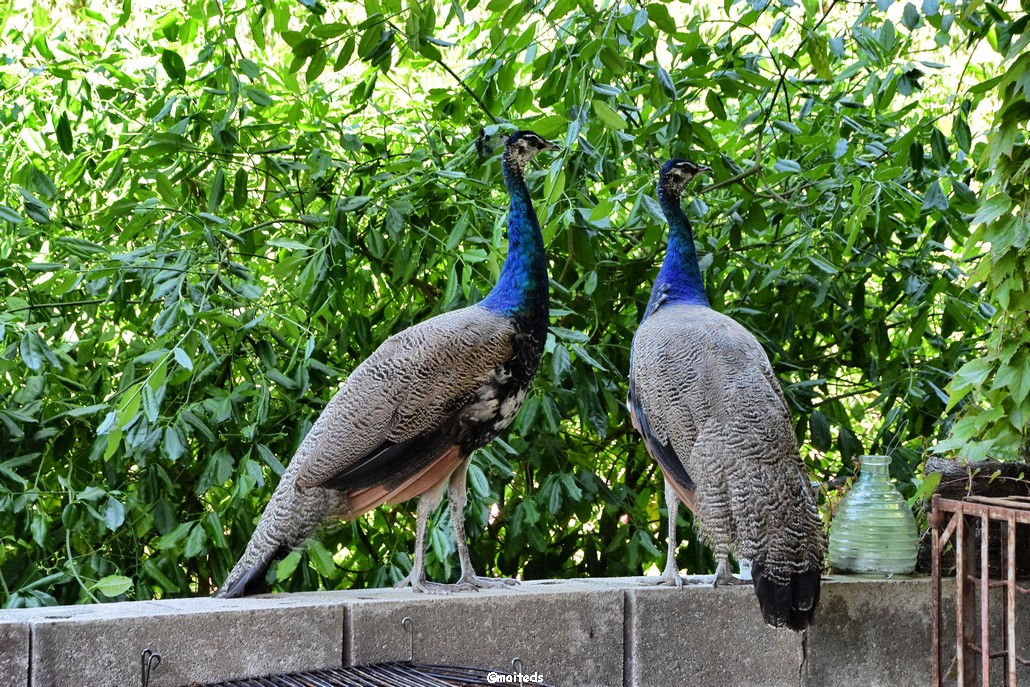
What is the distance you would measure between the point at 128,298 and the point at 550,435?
59.0 inches

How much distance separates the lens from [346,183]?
401cm

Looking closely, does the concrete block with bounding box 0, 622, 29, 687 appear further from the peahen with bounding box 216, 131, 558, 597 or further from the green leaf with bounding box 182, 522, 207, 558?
the green leaf with bounding box 182, 522, 207, 558

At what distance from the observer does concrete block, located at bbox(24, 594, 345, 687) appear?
225 cm

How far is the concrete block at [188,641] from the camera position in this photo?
225 centimetres

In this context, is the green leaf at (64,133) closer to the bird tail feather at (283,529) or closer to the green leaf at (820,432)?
the bird tail feather at (283,529)

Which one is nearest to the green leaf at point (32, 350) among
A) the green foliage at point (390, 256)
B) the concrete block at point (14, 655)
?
the green foliage at point (390, 256)

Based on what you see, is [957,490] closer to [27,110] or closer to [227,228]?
[227,228]

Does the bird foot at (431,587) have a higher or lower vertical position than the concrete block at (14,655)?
higher

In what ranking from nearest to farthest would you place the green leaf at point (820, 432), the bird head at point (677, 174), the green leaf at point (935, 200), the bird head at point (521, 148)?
the bird head at point (521, 148) < the bird head at point (677, 174) < the green leaf at point (935, 200) < the green leaf at point (820, 432)

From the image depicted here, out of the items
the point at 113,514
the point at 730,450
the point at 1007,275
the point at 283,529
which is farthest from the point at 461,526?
the point at 1007,275

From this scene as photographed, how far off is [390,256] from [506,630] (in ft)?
5.18

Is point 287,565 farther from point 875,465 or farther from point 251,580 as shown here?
point 875,465

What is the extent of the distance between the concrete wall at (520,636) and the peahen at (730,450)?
0.19 m

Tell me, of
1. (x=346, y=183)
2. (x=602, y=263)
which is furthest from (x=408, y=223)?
(x=602, y=263)
